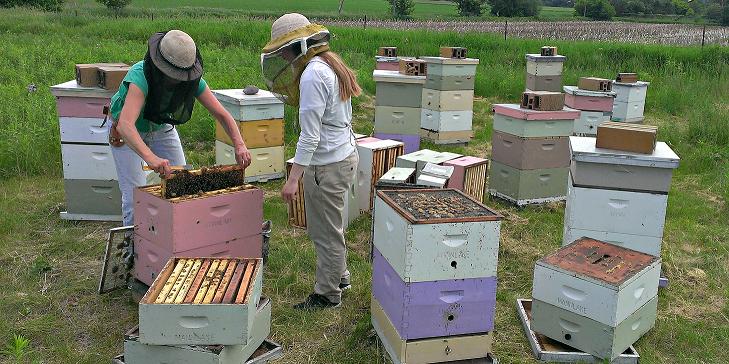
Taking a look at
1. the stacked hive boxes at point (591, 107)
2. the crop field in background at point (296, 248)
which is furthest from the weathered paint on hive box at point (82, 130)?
the stacked hive boxes at point (591, 107)

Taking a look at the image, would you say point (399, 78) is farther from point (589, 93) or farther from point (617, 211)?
point (617, 211)

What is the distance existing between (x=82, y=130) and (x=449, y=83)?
4124mm

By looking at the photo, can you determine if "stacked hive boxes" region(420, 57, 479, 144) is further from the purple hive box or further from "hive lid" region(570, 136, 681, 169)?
"hive lid" region(570, 136, 681, 169)

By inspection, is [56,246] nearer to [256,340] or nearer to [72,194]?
[72,194]

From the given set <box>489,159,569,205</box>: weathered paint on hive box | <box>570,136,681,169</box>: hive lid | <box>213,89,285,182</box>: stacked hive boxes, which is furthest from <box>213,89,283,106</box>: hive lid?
<box>570,136,681,169</box>: hive lid

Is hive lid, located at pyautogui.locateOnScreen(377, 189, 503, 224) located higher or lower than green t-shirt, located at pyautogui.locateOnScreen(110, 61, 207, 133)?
lower

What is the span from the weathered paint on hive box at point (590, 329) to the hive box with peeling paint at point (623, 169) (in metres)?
0.59

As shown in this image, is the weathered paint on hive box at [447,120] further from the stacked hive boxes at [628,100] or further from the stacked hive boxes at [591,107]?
the stacked hive boxes at [628,100]

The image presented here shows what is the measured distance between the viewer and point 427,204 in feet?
9.32

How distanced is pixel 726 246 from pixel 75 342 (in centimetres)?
426

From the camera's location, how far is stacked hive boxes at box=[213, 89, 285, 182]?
17.3 ft

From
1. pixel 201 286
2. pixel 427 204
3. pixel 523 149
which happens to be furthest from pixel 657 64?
pixel 201 286

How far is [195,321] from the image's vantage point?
2.38 metres

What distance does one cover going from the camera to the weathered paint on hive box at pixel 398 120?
620 centimetres
